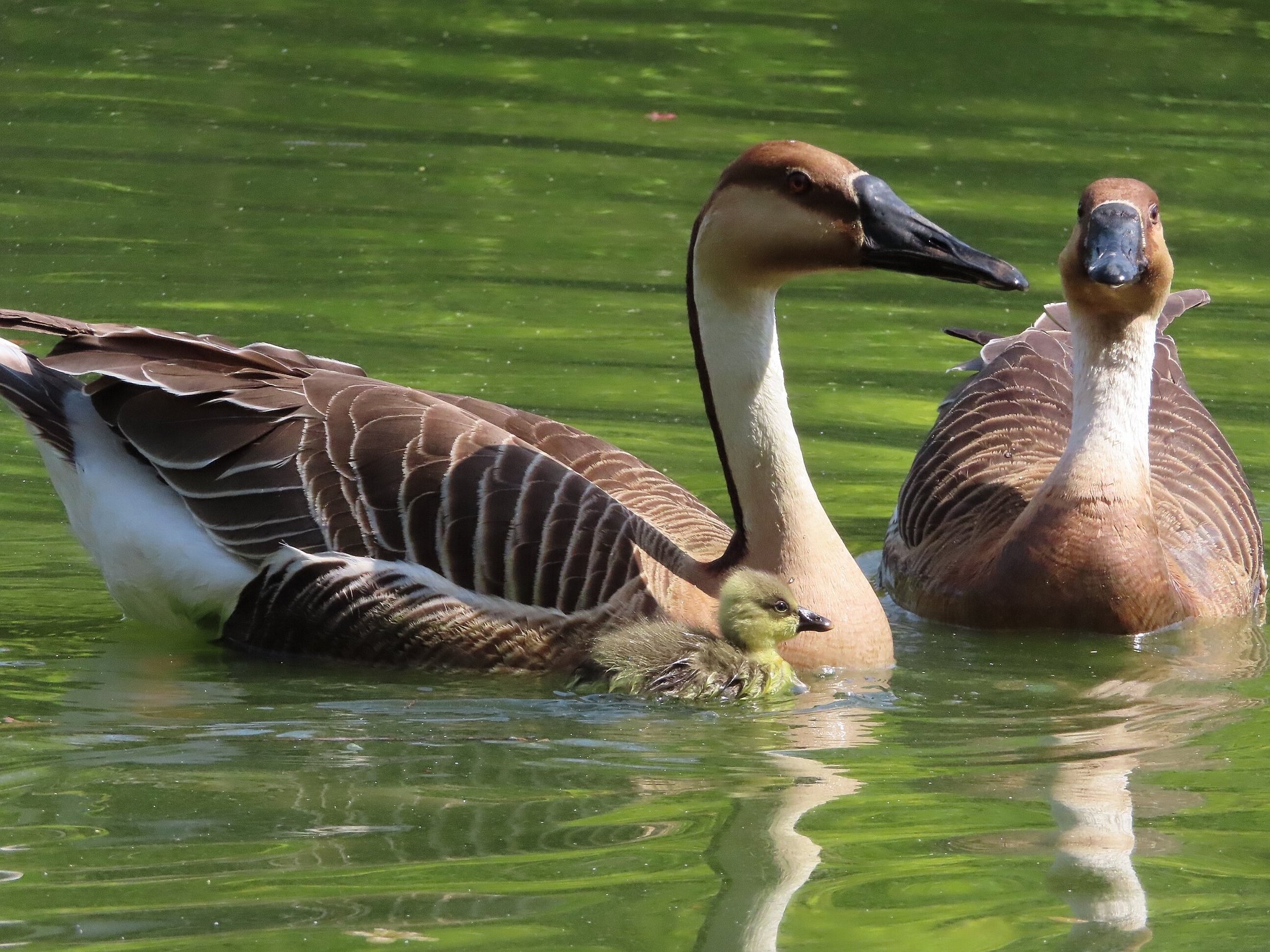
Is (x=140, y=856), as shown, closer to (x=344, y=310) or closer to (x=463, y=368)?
(x=463, y=368)

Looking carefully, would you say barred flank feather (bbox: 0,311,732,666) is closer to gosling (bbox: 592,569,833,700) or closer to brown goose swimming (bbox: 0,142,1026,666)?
brown goose swimming (bbox: 0,142,1026,666)

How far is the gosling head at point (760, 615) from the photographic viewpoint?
21.9 ft

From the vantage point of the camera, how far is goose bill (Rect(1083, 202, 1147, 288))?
24.9ft

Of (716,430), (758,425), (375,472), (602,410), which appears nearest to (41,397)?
(375,472)

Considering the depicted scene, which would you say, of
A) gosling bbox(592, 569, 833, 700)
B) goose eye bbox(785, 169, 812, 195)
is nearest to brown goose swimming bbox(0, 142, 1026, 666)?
goose eye bbox(785, 169, 812, 195)

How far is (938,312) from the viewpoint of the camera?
487 inches

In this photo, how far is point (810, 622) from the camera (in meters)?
6.79

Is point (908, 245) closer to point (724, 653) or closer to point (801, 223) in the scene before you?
point (801, 223)

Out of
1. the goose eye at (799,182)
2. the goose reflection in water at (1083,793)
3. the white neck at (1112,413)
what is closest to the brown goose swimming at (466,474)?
the goose eye at (799,182)

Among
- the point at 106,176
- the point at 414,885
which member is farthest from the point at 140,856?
the point at 106,176

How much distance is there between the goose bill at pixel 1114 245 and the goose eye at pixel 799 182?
124cm

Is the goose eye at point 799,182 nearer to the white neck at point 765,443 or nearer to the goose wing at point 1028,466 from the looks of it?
the white neck at point 765,443

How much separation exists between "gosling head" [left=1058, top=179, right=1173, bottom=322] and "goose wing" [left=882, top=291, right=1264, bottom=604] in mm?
835

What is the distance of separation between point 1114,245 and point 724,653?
7.41 ft
